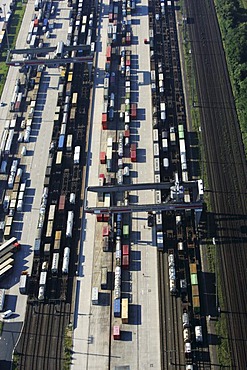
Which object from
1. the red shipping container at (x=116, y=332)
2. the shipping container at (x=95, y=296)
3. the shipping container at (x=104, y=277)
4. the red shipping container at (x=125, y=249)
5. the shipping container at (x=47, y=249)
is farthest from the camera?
the shipping container at (x=47, y=249)

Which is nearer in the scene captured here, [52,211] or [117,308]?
[117,308]

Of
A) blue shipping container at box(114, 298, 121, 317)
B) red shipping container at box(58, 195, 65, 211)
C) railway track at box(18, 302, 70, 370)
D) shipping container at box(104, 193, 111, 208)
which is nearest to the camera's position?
railway track at box(18, 302, 70, 370)

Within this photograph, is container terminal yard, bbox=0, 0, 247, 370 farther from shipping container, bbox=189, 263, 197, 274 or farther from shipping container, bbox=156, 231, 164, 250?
shipping container, bbox=189, 263, 197, 274

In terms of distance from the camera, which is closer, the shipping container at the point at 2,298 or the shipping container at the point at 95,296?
the shipping container at the point at 95,296

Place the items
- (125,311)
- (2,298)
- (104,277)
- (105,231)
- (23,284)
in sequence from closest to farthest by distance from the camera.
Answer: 1. (125,311)
2. (2,298)
3. (23,284)
4. (104,277)
5. (105,231)

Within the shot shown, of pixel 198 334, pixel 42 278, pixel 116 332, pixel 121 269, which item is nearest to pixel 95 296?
pixel 121 269

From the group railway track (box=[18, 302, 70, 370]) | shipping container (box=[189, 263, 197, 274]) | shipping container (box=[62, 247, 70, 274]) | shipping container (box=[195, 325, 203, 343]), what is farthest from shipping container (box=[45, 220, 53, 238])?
shipping container (box=[195, 325, 203, 343])

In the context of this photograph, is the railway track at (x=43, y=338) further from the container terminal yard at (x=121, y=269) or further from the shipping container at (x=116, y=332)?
the shipping container at (x=116, y=332)

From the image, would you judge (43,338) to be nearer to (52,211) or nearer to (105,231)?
(105,231)

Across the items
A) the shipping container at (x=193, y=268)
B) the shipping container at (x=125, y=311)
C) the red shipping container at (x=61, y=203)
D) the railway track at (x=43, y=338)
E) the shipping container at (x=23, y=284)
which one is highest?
the red shipping container at (x=61, y=203)

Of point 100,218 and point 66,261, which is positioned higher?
point 100,218

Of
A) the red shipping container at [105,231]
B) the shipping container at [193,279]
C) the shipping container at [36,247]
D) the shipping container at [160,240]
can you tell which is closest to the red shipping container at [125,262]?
the red shipping container at [105,231]
